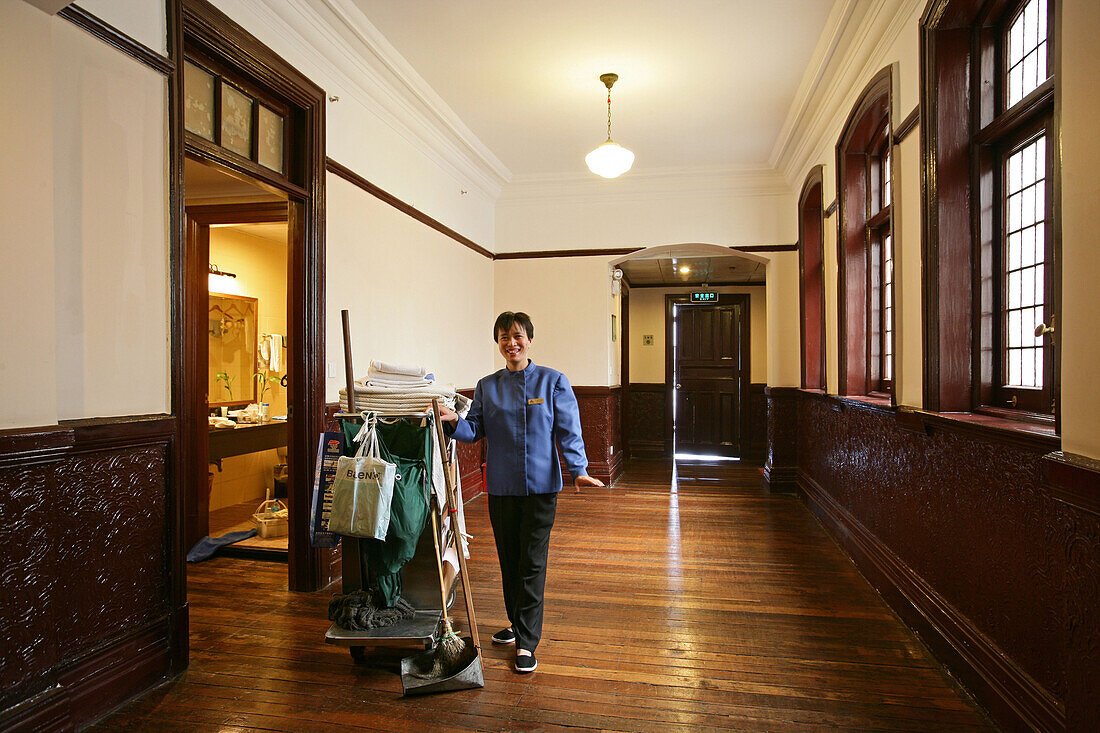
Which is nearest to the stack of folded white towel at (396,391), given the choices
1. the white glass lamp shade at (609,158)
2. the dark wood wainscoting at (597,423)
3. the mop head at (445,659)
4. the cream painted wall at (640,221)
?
the mop head at (445,659)

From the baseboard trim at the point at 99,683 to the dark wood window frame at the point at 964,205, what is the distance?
140 inches

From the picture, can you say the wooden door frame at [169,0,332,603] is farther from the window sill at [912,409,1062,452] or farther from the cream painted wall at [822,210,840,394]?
the cream painted wall at [822,210,840,394]

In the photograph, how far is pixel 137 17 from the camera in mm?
2654

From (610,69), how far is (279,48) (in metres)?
2.25

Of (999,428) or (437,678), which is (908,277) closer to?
(999,428)

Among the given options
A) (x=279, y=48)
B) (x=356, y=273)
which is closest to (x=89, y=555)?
(x=356, y=273)

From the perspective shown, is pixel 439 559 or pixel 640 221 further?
pixel 640 221

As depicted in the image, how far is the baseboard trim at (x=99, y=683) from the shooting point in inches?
86.5

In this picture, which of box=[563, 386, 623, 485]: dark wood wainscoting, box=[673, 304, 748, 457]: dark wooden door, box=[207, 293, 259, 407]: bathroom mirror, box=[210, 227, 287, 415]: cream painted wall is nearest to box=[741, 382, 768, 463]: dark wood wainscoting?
box=[673, 304, 748, 457]: dark wooden door

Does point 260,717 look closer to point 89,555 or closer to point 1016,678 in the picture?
point 89,555

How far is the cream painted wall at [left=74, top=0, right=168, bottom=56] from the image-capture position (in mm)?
2494

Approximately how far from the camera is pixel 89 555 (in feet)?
7.93

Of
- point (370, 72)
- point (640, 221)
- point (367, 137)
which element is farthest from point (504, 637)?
point (640, 221)

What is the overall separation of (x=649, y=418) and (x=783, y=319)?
384 centimetres
